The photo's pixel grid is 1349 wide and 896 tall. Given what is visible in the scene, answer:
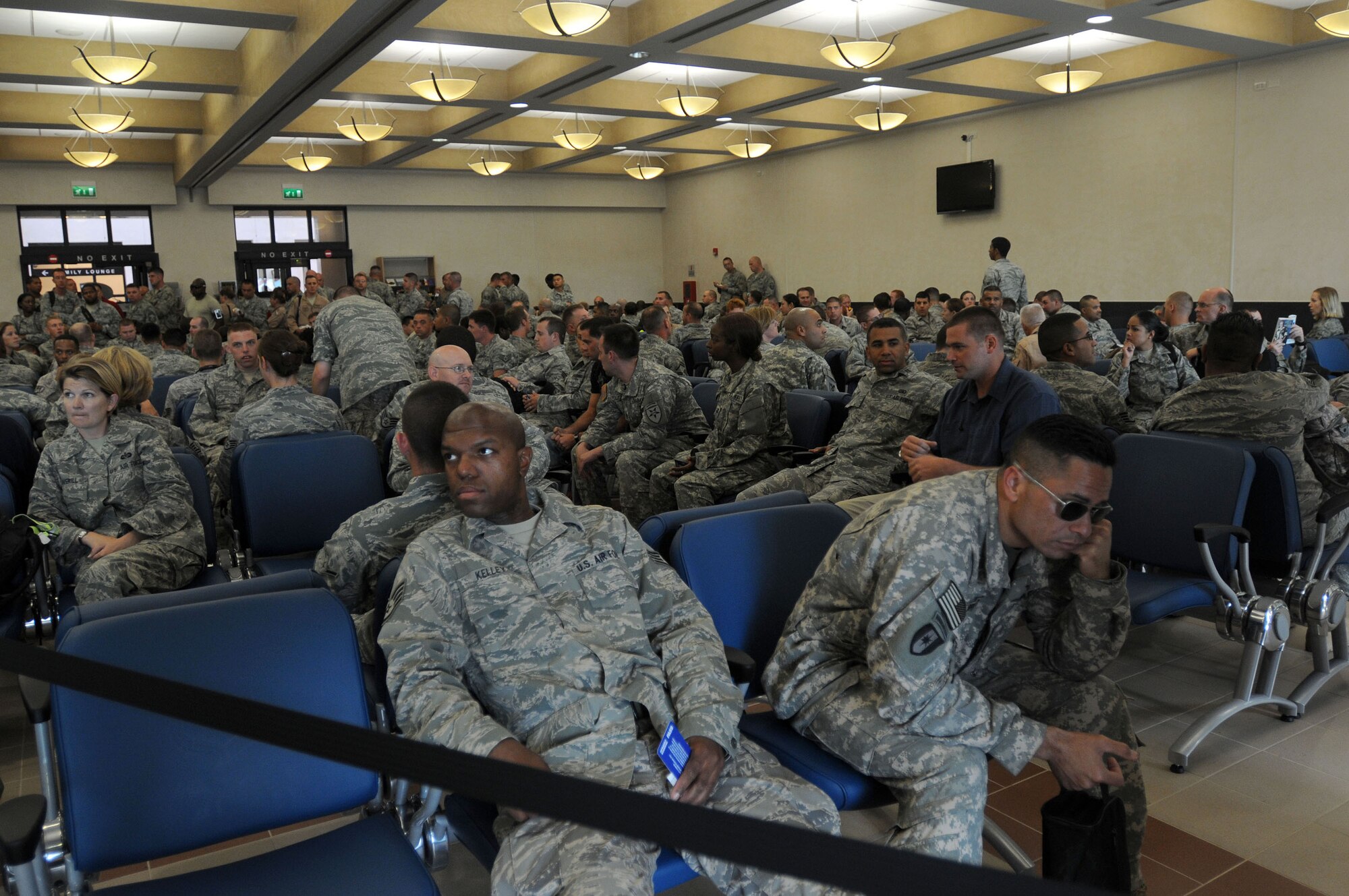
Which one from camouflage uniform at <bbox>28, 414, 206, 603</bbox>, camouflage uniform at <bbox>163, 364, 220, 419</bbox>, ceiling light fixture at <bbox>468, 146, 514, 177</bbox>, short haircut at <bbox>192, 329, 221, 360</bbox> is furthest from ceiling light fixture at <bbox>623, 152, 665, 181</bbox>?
camouflage uniform at <bbox>28, 414, 206, 603</bbox>

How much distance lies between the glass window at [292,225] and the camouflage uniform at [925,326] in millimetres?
11618

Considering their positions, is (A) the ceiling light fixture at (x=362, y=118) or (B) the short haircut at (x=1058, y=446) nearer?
(B) the short haircut at (x=1058, y=446)

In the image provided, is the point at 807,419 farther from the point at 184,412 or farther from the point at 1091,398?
the point at 184,412

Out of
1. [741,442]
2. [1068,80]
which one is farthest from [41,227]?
[741,442]

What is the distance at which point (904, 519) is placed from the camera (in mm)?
1973

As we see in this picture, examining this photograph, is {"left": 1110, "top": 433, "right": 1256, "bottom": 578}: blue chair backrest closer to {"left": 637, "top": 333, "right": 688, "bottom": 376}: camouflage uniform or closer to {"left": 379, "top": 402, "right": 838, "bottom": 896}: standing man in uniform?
{"left": 379, "top": 402, "right": 838, "bottom": 896}: standing man in uniform

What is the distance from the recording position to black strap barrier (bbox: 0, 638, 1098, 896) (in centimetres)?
80

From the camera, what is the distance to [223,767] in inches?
66.9

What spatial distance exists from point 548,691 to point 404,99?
10492 millimetres

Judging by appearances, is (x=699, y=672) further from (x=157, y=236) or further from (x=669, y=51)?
(x=157, y=236)

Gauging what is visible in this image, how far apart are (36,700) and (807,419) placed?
11.5 ft

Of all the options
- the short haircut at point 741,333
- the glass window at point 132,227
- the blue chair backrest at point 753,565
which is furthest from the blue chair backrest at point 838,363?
the glass window at point 132,227

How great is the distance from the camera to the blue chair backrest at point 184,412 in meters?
5.35

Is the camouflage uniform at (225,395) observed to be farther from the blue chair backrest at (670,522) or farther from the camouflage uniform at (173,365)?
the blue chair backrest at (670,522)
